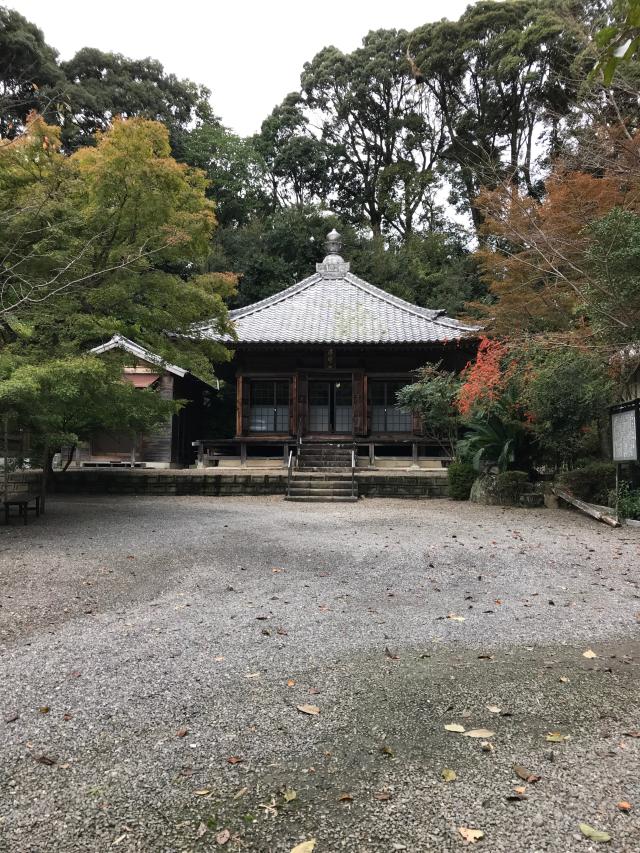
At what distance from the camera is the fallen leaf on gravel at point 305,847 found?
178 cm

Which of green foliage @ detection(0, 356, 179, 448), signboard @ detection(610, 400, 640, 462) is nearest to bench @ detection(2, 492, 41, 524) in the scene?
green foliage @ detection(0, 356, 179, 448)

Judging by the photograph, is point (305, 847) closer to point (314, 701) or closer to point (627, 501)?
point (314, 701)

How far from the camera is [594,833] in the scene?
1.85m

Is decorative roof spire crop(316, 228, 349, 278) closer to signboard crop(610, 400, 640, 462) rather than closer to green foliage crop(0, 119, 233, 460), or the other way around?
green foliage crop(0, 119, 233, 460)

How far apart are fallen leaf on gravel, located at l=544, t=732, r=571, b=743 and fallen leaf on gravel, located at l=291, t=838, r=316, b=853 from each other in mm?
1198

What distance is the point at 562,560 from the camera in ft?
20.2

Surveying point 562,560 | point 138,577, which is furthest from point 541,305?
point 138,577

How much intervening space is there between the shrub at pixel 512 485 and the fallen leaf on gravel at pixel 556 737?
29.5 feet

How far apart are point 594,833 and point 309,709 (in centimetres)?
129

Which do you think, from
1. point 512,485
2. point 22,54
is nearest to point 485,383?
point 512,485

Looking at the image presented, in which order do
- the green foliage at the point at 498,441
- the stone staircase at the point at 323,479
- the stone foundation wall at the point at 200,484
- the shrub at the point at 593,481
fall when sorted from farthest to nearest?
the stone foundation wall at the point at 200,484 < the stone staircase at the point at 323,479 < the green foliage at the point at 498,441 < the shrub at the point at 593,481

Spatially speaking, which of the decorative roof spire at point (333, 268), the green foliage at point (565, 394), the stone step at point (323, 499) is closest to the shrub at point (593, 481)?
the green foliage at point (565, 394)

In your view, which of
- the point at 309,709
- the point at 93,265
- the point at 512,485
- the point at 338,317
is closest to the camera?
the point at 309,709

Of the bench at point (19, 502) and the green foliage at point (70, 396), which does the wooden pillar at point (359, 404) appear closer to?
the green foliage at point (70, 396)
